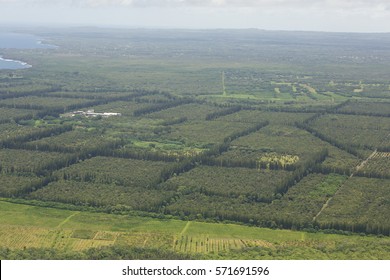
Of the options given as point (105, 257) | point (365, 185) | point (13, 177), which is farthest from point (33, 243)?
point (365, 185)

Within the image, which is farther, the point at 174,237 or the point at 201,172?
the point at 201,172

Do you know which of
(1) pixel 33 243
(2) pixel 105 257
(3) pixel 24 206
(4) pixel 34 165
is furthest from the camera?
(4) pixel 34 165

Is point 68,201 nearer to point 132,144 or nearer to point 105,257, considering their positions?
point 105,257

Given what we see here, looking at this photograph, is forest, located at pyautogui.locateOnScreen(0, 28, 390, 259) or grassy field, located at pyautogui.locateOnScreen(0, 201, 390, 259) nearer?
grassy field, located at pyautogui.locateOnScreen(0, 201, 390, 259)

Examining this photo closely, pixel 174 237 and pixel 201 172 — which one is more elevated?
pixel 201 172

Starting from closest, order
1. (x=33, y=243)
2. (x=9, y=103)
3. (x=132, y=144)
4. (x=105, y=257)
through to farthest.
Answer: (x=105, y=257) < (x=33, y=243) < (x=132, y=144) < (x=9, y=103)

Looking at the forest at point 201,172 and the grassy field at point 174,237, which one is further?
the forest at point 201,172

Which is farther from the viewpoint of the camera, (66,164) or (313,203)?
(66,164)
